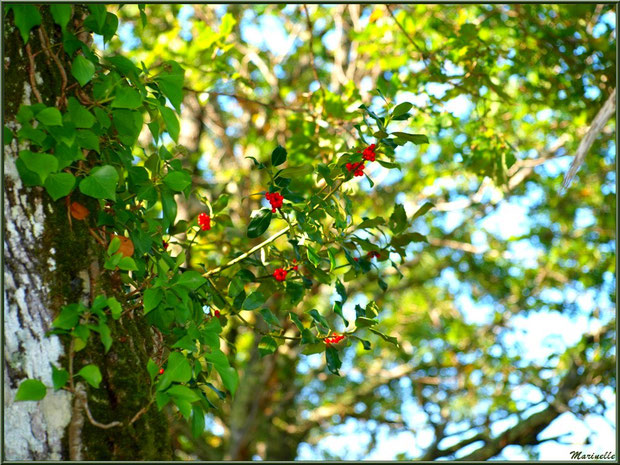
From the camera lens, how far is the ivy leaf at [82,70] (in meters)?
1.71

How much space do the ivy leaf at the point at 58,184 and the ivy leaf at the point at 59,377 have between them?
1.38ft

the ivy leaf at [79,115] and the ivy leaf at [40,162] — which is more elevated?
the ivy leaf at [79,115]

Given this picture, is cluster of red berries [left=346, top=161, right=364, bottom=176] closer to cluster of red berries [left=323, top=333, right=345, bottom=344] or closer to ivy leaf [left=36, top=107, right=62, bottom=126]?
cluster of red berries [left=323, top=333, right=345, bottom=344]

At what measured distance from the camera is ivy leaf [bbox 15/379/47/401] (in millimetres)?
1481

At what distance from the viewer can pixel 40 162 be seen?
163 centimetres

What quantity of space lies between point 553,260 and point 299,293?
6586 millimetres

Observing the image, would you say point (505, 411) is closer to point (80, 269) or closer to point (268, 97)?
point (268, 97)

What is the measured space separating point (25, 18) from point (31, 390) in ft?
2.98

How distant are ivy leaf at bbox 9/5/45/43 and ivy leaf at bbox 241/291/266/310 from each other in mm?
914

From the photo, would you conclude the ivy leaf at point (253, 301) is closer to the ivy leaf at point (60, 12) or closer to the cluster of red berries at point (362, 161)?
the cluster of red berries at point (362, 161)

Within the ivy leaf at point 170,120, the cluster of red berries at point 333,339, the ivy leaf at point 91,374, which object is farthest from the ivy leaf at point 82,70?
the cluster of red berries at point 333,339

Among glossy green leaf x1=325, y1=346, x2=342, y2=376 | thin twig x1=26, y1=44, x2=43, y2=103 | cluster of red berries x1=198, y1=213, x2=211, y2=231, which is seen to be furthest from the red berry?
thin twig x1=26, y1=44, x2=43, y2=103

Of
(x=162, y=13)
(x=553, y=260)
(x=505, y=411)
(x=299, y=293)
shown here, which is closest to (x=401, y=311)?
(x=553, y=260)

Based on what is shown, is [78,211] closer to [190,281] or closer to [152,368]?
[190,281]
